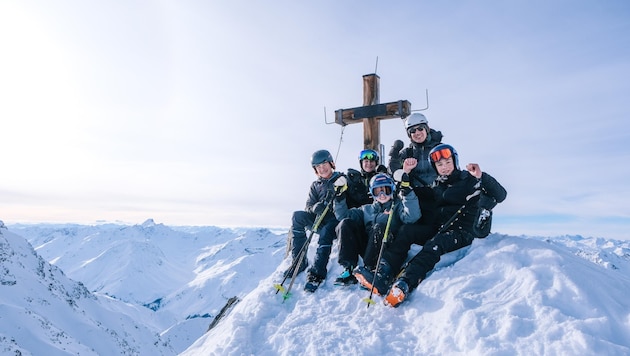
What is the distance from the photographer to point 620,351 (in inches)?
144

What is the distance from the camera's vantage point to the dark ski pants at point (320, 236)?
6.98 m

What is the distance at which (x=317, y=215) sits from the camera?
793 centimetres

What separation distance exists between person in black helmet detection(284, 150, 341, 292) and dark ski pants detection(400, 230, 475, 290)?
168cm

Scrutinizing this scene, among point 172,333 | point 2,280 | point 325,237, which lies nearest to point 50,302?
point 2,280

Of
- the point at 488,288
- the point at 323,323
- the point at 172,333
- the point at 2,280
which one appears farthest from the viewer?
the point at 172,333

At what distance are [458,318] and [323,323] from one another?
1.91 meters

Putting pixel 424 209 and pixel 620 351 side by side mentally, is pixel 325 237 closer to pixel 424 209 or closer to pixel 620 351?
pixel 424 209

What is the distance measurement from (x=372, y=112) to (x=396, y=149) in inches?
82.6

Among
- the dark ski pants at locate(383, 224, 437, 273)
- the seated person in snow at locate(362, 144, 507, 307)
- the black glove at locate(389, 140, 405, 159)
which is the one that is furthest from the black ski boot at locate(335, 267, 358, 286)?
the black glove at locate(389, 140, 405, 159)

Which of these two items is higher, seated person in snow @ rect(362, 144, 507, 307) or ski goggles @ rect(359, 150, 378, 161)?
ski goggles @ rect(359, 150, 378, 161)

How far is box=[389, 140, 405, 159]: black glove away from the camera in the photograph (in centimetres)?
922

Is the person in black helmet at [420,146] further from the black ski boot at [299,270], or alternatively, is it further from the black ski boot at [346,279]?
the black ski boot at [299,270]

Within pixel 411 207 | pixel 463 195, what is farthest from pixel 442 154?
pixel 411 207

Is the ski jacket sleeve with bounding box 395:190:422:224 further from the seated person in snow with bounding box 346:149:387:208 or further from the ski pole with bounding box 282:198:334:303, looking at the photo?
the seated person in snow with bounding box 346:149:387:208
